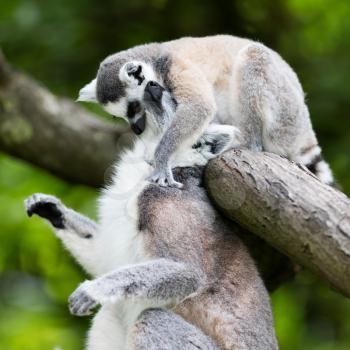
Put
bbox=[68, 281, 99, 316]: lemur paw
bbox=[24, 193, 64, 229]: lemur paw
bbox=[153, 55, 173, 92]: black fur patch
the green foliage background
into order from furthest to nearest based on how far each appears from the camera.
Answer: the green foliage background → bbox=[153, 55, 173, 92]: black fur patch → bbox=[24, 193, 64, 229]: lemur paw → bbox=[68, 281, 99, 316]: lemur paw

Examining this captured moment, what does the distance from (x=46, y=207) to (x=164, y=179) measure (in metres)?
0.97

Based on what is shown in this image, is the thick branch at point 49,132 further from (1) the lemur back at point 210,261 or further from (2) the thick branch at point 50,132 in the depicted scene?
(1) the lemur back at point 210,261

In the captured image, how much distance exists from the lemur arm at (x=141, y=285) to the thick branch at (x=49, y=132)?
337 centimetres

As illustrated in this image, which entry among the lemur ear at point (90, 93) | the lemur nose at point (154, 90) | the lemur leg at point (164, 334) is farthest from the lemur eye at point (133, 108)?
the lemur leg at point (164, 334)

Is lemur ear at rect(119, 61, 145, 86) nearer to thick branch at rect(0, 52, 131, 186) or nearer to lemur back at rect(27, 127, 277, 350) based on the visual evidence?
lemur back at rect(27, 127, 277, 350)

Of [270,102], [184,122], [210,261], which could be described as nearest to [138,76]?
[184,122]

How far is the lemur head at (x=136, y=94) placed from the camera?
5.95 m

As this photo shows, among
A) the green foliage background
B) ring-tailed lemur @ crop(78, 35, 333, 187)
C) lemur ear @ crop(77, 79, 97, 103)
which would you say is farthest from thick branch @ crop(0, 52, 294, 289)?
ring-tailed lemur @ crop(78, 35, 333, 187)

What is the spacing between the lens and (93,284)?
4984 mm

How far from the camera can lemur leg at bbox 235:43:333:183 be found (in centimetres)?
594

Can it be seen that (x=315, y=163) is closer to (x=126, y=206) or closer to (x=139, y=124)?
(x=139, y=124)

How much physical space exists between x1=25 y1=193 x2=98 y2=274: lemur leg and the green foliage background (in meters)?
1.91

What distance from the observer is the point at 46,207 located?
6039 millimetres

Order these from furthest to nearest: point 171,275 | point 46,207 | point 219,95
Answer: point 219,95, point 46,207, point 171,275
